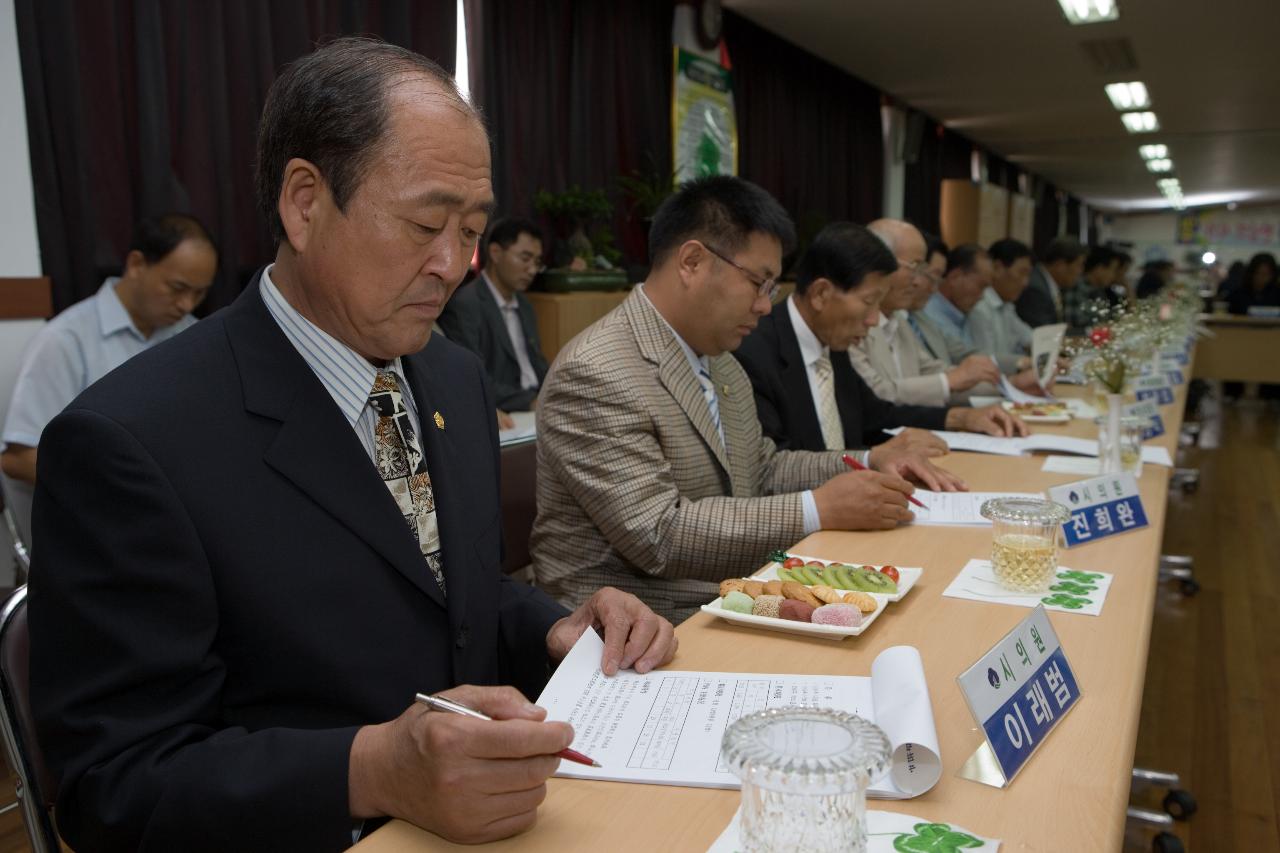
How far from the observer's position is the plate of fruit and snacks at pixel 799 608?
1248mm

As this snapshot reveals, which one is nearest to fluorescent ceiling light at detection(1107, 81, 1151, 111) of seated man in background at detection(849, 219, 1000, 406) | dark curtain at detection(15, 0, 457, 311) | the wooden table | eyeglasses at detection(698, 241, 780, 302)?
the wooden table

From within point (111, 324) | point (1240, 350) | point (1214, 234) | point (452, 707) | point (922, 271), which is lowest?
point (1240, 350)

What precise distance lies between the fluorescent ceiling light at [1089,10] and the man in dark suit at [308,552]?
6.30 metres

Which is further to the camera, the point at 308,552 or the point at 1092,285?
the point at 1092,285

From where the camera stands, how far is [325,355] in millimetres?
1100

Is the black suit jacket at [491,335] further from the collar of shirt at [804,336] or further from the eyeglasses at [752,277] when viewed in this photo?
the eyeglasses at [752,277]

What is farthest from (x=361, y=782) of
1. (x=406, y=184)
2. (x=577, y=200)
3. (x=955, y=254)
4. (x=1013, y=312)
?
(x=1013, y=312)

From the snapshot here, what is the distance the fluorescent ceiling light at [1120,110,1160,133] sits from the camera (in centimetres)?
1011

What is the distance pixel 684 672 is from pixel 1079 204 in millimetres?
23627

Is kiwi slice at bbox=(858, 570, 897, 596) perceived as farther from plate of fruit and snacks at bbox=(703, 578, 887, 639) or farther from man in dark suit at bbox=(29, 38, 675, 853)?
man in dark suit at bbox=(29, 38, 675, 853)

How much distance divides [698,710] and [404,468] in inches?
17.4

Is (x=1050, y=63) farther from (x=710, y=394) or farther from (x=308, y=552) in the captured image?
(x=308, y=552)

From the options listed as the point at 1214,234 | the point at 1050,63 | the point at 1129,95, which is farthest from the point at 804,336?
the point at 1214,234

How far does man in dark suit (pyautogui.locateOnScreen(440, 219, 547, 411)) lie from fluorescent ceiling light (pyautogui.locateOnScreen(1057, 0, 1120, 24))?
401cm
